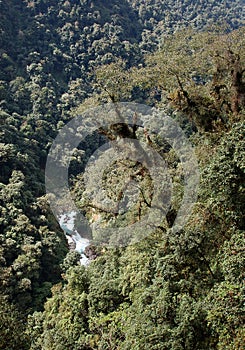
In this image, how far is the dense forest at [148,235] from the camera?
191 inches

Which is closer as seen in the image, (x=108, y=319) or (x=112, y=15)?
(x=108, y=319)

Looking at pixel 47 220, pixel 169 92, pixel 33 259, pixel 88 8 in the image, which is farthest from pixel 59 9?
pixel 169 92

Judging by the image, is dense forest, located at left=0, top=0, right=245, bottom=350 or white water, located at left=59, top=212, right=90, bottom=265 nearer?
dense forest, located at left=0, top=0, right=245, bottom=350

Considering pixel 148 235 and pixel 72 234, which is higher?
pixel 72 234

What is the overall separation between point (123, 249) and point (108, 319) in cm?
332

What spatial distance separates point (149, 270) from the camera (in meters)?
7.02

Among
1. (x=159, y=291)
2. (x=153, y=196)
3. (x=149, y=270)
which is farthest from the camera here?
(x=153, y=196)

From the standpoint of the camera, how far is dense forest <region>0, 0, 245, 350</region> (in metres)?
4.84

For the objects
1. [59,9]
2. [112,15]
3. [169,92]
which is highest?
[59,9]

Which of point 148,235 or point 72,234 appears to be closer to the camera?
point 148,235

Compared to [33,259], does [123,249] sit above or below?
below

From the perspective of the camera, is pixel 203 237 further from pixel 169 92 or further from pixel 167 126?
pixel 167 126

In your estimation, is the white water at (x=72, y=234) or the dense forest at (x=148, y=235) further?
the white water at (x=72, y=234)

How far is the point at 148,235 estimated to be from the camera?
28.3 feet
